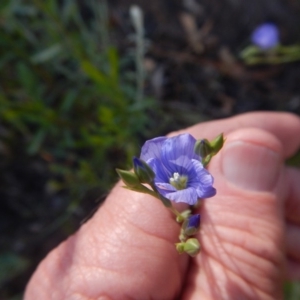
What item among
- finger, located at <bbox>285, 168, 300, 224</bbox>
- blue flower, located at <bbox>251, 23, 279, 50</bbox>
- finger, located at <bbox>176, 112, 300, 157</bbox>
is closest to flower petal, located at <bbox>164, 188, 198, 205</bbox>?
finger, located at <bbox>176, 112, 300, 157</bbox>

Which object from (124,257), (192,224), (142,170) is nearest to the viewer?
(142,170)

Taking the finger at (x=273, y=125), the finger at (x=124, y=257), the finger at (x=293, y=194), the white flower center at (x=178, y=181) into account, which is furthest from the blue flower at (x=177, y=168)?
the finger at (x=293, y=194)

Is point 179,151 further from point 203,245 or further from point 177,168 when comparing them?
point 203,245

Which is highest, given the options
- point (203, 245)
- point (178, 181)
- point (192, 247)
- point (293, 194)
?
point (178, 181)

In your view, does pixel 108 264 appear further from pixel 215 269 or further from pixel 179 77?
pixel 179 77

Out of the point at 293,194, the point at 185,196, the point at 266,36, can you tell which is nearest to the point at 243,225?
the point at 185,196

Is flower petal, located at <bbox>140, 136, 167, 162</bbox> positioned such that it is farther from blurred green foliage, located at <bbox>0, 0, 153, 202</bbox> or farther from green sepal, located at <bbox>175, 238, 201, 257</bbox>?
blurred green foliage, located at <bbox>0, 0, 153, 202</bbox>
